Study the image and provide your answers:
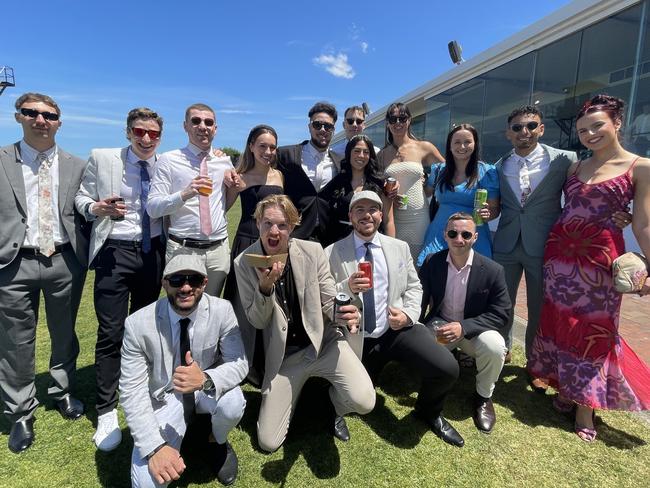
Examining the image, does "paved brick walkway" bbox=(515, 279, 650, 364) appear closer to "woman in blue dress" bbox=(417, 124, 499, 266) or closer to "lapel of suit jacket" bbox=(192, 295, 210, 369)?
"woman in blue dress" bbox=(417, 124, 499, 266)

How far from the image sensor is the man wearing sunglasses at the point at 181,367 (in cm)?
249

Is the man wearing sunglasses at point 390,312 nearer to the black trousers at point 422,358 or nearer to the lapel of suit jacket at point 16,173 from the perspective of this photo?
the black trousers at point 422,358

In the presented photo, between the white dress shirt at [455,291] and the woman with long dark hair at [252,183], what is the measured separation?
193 centimetres

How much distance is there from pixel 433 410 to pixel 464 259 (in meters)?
1.41

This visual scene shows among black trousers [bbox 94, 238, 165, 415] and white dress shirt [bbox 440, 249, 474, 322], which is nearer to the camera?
black trousers [bbox 94, 238, 165, 415]

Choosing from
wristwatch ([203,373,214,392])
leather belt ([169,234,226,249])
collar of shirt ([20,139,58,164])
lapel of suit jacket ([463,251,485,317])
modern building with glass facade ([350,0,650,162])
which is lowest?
wristwatch ([203,373,214,392])

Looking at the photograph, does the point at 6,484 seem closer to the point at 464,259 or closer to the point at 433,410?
the point at 433,410

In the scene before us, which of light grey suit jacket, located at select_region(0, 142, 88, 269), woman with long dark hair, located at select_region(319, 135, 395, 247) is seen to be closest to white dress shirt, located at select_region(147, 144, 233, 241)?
light grey suit jacket, located at select_region(0, 142, 88, 269)

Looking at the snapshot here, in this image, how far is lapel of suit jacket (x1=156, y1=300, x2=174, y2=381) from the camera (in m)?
2.70

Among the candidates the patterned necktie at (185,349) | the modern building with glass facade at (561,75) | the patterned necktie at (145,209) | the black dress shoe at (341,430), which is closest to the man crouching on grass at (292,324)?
the black dress shoe at (341,430)

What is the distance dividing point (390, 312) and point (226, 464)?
1.78m

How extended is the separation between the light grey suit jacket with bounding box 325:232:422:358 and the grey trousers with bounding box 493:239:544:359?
1.12 metres

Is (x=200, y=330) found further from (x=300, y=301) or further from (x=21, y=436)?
(x=21, y=436)

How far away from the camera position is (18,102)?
300 centimetres
